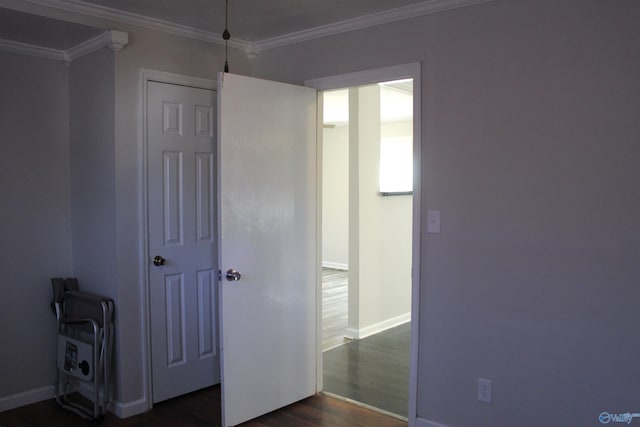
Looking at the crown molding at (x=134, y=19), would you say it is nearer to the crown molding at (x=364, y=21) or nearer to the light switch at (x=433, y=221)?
the crown molding at (x=364, y=21)

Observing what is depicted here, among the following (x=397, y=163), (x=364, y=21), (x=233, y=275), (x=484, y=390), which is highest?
(x=364, y=21)

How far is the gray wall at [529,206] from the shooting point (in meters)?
2.20

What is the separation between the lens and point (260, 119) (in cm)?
296

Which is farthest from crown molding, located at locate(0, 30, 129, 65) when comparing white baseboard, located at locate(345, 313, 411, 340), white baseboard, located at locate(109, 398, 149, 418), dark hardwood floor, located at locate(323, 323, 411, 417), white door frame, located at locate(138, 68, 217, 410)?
white baseboard, located at locate(345, 313, 411, 340)

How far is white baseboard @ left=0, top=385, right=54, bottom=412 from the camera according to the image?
3160 millimetres

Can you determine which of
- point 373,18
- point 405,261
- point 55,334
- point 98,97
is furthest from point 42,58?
point 405,261

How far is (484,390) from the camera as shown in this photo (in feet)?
8.54

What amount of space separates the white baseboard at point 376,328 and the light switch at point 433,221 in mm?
2112

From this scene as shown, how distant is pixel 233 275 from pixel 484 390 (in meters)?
1.43

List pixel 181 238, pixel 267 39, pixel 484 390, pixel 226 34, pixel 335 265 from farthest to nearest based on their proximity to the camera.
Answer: pixel 335 265, pixel 267 39, pixel 181 238, pixel 226 34, pixel 484 390

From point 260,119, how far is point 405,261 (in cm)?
271

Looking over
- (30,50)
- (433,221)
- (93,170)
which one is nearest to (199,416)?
(93,170)

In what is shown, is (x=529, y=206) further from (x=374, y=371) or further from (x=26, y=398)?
(x=26, y=398)

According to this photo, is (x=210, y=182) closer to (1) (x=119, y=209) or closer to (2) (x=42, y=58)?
(1) (x=119, y=209)
